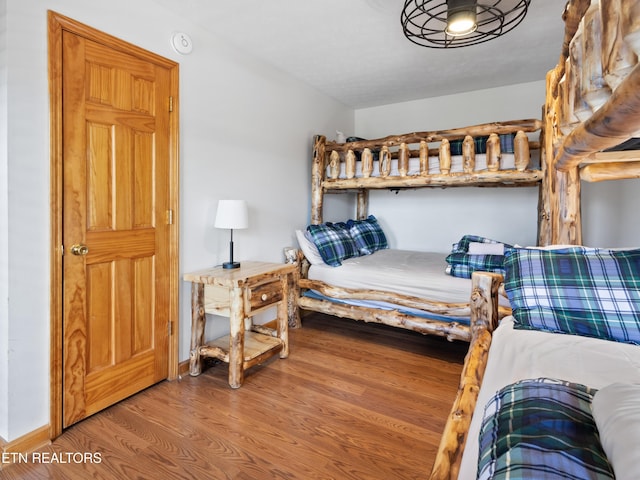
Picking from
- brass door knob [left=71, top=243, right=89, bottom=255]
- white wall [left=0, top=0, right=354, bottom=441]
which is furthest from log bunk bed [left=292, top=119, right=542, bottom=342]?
brass door knob [left=71, top=243, right=89, bottom=255]

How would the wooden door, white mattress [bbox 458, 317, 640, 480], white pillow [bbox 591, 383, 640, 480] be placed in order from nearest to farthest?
white pillow [bbox 591, 383, 640, 480], white mattress [bbox 458, 317, 640, 480], the wooden door

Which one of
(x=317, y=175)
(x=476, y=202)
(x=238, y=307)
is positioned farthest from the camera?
(x=476, y=202)

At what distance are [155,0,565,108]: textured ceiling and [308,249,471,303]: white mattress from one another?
1.81 metres

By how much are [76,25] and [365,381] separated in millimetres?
2613

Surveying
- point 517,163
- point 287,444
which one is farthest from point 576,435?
point 517,163

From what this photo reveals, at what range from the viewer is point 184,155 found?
7.61 ft

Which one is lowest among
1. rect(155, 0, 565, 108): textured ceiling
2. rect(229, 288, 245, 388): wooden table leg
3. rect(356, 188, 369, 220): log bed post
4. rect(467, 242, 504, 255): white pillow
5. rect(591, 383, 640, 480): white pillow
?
rect(229, 288, 245, 388): wooden table leg

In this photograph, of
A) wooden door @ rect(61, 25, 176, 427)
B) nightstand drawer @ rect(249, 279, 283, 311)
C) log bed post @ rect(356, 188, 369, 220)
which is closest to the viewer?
wooden door @ rect(61, 25, 176, 427)

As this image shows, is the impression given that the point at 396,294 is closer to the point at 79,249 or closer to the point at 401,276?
the point at 401,276

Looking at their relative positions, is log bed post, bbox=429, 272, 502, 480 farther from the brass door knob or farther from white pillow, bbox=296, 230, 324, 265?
the brass door knob

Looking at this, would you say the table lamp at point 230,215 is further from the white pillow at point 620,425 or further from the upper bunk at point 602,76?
the white pillow at point 620,425

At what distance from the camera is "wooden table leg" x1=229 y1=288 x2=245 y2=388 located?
7.06 feet

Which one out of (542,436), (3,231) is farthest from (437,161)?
(3,231)

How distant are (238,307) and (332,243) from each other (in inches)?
53.0
